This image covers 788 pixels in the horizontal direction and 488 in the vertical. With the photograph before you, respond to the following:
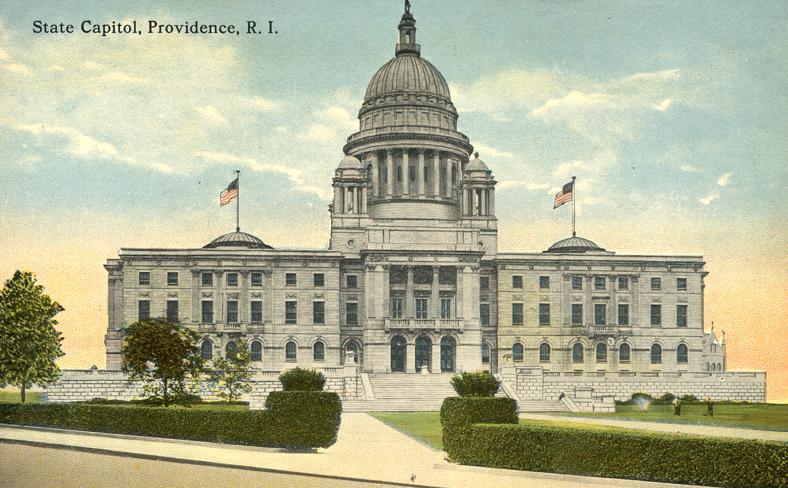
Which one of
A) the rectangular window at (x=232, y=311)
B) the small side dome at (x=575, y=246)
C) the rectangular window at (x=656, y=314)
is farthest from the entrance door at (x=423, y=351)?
the rectangular window at (x=656, y=314)

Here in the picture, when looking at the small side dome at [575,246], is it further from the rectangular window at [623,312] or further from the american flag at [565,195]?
the american flag at [565,195]

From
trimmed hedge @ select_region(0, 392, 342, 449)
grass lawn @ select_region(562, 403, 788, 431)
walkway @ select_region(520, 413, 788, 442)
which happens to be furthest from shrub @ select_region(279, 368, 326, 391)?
grass lawn @ select_region(562, 403, 788, 431)

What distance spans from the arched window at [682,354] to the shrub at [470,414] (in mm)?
57109

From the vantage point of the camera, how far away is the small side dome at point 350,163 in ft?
301

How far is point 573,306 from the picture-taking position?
8450cm

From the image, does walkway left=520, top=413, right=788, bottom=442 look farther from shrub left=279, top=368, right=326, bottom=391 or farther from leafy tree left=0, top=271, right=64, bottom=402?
leafy tree left=0, top=271, right=64, bottom=402

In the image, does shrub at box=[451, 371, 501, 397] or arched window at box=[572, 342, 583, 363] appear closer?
shrub at box=[451, 371, 501, 397]

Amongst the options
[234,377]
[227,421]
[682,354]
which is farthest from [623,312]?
[227,421]

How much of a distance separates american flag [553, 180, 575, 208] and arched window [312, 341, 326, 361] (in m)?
22.0

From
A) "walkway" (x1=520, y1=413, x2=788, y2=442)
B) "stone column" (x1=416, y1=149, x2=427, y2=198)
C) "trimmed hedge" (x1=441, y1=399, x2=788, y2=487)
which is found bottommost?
"walkway" (x1=520, y1=413, x2=788, y2=442)

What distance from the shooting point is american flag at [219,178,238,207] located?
71688mm

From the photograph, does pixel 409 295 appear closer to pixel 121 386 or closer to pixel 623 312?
pixel 623 312

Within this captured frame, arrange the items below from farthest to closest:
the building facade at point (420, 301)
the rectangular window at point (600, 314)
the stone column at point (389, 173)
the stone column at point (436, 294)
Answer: the stone column at point (389, 173), the rectangular window at point (600, 314), the stone column at point (436, 294), the building facade at point (420, 301)

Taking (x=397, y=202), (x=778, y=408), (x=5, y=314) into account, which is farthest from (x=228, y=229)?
(x=778, y=408)
